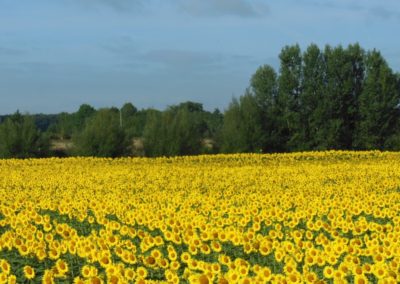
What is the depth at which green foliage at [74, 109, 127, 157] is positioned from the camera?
1267 inches

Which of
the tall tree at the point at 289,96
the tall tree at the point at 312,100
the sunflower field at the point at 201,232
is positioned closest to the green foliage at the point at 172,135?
the tall tree at the point at 289,96

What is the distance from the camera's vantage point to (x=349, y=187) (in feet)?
42.7

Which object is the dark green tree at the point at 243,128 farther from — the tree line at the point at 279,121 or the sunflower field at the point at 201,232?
the sunflower field at the point at 201,232

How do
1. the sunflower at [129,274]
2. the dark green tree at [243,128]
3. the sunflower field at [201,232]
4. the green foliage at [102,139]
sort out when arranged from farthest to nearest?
the dark green tree at [243,128], the green foliage at [102,139], the sunflower field at [201,232], the sunflower at [129,274]

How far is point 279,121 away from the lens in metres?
39.6

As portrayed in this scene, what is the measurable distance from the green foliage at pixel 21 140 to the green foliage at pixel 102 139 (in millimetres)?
1851

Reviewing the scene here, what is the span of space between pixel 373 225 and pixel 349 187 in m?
5.75

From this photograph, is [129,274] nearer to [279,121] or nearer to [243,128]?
[243,128]

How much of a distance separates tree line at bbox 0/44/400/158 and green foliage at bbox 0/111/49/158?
49 millimetres

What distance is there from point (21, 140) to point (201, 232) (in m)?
26.2

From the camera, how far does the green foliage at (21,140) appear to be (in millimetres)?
32031

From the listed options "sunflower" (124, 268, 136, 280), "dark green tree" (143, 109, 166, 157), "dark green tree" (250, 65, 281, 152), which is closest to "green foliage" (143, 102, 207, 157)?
"dark green tree" (143, 109, 166, 157)

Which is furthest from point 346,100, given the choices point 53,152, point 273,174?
point 273,174

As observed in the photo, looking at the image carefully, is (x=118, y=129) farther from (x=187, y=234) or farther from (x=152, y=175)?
(x=187, y=234)
